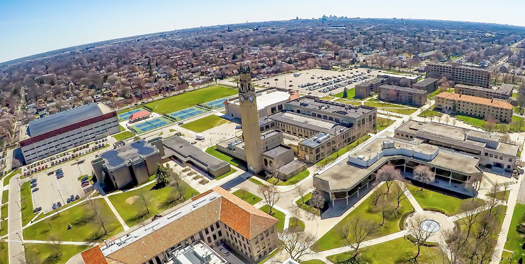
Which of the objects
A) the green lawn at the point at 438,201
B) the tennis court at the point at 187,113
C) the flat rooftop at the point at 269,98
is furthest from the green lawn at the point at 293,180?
the tennis court at the point at 187,113

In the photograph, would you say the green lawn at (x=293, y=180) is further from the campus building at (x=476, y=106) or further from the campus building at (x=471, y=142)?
the campus building at (x=476, y=106)

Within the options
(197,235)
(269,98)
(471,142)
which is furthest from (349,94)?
(197,235)

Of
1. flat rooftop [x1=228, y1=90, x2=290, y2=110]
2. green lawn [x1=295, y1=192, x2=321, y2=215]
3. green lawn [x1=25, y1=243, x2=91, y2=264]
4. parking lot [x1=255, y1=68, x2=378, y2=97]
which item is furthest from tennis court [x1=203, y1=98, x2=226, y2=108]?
green lawn [x1=25, y1=243, x2=91, y2=264]

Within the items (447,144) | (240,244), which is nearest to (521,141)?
(447,144)

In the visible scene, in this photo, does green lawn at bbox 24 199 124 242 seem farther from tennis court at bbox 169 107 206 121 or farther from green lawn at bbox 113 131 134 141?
tennis court at bbox 169 107 206 121

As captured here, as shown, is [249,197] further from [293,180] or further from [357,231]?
[357,231]

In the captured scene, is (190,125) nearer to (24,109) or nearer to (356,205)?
(356,205)
